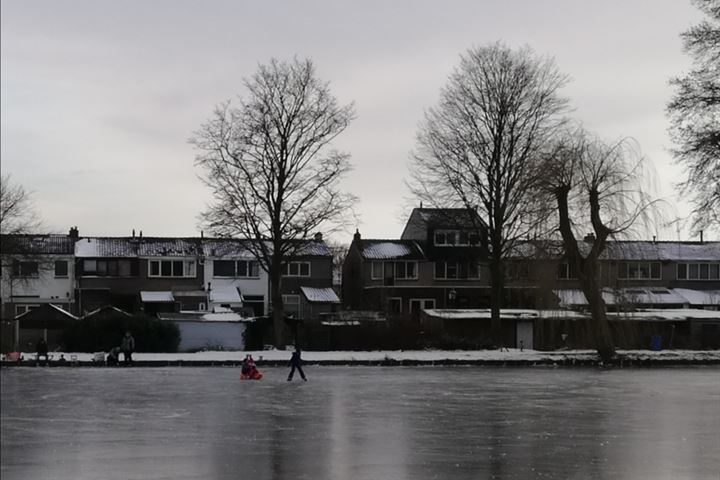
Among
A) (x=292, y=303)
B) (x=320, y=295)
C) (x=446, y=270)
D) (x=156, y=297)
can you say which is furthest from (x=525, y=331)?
(x=156, y=297)

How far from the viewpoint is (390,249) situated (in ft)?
267

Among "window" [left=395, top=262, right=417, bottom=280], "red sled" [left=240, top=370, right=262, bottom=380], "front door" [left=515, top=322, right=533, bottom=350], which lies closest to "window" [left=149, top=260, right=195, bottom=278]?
"window" [left=395, top=262, right=417, bottom=280]

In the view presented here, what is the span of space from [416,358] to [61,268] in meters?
37.3

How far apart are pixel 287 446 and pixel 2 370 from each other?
286 inches

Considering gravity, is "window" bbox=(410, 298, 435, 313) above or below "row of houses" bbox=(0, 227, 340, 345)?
below

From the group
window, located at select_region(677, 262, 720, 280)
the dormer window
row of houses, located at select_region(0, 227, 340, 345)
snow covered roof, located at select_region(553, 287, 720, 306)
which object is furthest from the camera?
window, located at select_region(677, 262, 720, 280)

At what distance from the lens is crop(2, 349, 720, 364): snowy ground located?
1898 inches

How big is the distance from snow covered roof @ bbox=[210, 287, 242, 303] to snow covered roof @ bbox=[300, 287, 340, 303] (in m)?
5.34

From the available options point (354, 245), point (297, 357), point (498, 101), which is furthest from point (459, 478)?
point (354, 245)

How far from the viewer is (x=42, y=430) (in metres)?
17.6

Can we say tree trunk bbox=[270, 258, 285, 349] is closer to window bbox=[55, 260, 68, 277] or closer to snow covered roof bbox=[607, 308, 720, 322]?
snow covered roof bbox=[607, 308, 720, 322]

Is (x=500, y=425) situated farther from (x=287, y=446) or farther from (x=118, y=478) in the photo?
(x=118, y=478)

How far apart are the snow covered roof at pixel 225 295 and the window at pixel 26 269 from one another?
12.9 meters

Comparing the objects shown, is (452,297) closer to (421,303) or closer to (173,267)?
(421,303)
